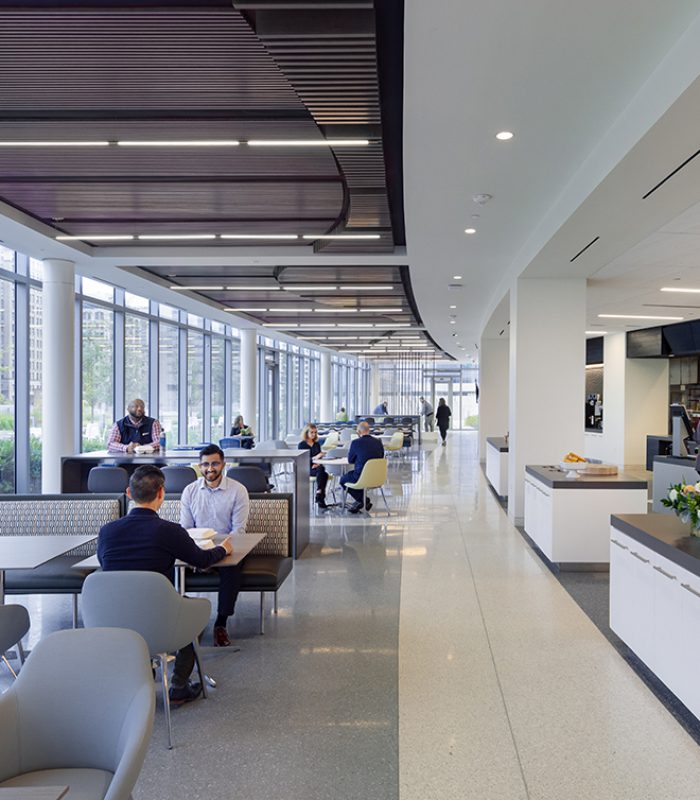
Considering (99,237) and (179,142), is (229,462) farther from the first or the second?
(179,142)

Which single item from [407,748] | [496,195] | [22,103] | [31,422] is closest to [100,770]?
[407,748]

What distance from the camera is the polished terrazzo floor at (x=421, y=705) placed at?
2.88m

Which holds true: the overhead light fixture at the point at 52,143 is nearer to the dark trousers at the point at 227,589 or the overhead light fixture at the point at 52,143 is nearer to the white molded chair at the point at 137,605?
the dark trousers at the point at 227,589

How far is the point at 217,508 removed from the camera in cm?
486

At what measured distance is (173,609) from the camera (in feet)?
10.6

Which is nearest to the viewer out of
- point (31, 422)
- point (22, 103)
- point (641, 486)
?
point (22, 103)

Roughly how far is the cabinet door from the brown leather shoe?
8.95 feet

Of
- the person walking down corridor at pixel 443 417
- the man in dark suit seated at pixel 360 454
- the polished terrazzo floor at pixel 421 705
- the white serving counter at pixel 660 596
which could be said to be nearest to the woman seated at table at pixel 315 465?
Answer: the man in dark suit seated at pixel 360 454

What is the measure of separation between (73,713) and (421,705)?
209cm

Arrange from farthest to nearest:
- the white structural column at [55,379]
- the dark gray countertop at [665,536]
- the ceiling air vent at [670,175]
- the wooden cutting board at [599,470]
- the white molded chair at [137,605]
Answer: the white structural column at [55,379], the wooden cutting board at [599,470], the ceiling air vent at [670,175], the dark gray countertop at [665,536], the white molded chair at [137,605]

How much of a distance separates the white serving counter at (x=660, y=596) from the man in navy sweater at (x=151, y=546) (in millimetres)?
2566

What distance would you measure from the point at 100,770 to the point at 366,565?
469 centimetres

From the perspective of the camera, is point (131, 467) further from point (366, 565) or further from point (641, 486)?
point (641, 486)

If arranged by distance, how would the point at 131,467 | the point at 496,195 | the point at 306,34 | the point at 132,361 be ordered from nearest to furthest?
1. the point at 306,34
2. the point at 496,195
3. the point at 131,467
4. the point at 132,361
